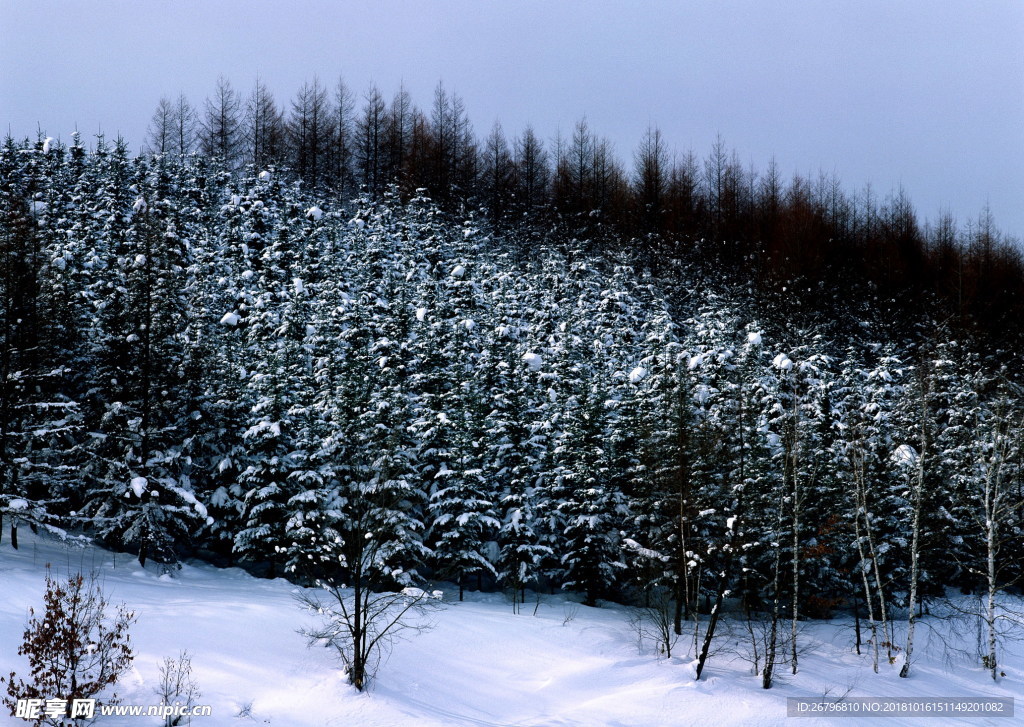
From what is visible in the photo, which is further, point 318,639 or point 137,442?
point 137,442

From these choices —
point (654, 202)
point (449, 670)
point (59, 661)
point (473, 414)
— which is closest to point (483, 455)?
point (473, 414)

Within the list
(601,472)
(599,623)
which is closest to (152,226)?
(601,472)

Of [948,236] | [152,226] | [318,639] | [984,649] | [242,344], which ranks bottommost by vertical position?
[984,649]

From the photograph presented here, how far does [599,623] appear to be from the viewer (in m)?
23.6

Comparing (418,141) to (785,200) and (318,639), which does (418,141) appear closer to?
(785,200)

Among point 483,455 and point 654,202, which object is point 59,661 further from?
point 654,202

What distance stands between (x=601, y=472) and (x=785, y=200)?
59.8 m

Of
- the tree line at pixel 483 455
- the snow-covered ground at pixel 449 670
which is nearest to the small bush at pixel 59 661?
the snow-covered ground at pixel 449 670

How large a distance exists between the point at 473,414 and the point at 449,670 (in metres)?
11.2

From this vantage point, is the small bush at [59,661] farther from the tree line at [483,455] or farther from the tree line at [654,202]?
the tree line at [654,202]

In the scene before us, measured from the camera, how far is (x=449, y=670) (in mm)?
18422

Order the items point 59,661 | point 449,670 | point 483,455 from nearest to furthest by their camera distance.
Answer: point 59,661
point 449,670
point 483,455

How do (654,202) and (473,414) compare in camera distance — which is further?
(654,202)

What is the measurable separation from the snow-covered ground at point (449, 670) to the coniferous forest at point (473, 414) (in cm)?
176
